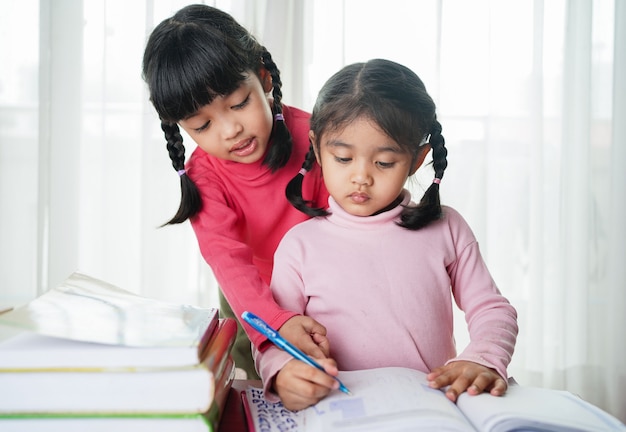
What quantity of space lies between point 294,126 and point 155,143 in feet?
3.28

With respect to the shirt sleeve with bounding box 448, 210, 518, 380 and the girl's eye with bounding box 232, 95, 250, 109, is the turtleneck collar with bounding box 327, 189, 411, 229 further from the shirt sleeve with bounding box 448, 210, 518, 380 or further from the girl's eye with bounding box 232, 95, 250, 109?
the girl's eye with bounding box 232, 95, 250, 109

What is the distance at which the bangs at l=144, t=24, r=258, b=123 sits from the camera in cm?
103

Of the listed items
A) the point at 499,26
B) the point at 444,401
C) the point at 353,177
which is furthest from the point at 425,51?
the point at 444,401

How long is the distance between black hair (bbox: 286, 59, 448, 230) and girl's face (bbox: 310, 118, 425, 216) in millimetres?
13

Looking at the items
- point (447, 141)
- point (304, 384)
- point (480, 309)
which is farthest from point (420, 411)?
point (447, 141)

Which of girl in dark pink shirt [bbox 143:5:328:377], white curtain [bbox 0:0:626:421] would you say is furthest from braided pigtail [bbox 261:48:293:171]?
white curtain [bbox 0:0:626:421]

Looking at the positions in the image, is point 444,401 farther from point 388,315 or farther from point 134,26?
point 134,26

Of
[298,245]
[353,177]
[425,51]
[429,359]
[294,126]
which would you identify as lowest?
[429,359]

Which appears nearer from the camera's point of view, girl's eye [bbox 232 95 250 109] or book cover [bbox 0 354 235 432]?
book cover [bbox 0 354 235 432]

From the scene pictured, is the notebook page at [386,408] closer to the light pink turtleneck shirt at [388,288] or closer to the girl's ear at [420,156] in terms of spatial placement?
the light pink turtleneck shirt at [388,288]

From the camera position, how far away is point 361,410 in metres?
0.65

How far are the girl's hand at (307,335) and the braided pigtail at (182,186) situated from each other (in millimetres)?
361

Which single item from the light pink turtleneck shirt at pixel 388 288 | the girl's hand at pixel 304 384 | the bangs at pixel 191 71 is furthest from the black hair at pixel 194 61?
the girl's hand at pixel 304 384

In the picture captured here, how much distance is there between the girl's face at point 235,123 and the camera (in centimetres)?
106
